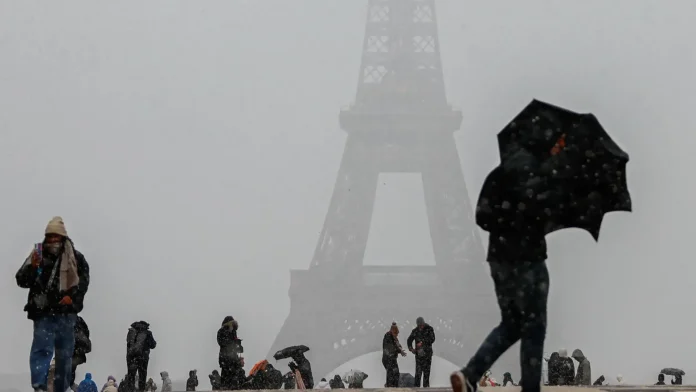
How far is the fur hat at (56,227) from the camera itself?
5.20 metres

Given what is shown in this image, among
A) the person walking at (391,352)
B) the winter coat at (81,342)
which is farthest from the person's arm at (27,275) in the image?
the person walking at (391,352)

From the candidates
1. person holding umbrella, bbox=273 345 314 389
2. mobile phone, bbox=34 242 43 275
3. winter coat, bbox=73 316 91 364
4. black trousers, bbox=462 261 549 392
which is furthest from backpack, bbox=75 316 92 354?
black trousers, bbox=462 261 549 392

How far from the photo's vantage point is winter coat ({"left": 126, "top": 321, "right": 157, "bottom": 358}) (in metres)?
11.0

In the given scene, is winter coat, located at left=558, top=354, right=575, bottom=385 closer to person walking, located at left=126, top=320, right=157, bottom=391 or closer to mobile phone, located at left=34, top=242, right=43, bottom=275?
person walking, located at left=126, top=320, right=157, bottom=391

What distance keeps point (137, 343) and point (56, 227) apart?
6.07m

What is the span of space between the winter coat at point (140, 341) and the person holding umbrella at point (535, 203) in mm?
7782

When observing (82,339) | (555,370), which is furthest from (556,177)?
(555,370)

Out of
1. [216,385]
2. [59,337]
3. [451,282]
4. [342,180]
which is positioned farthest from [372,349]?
[59,337]

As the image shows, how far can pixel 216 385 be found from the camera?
1756cm

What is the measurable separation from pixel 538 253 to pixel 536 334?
37 centimetres

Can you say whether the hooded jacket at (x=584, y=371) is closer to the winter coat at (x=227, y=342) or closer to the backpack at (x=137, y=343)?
the winter coat at (x=227, y=342)

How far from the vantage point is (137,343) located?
36.0 feet

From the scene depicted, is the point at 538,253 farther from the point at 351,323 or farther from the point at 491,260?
the point at 351,323

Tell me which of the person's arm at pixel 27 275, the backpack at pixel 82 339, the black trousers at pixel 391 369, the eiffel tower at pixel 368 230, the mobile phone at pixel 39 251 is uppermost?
the eiffel tower at pixel 368 230
